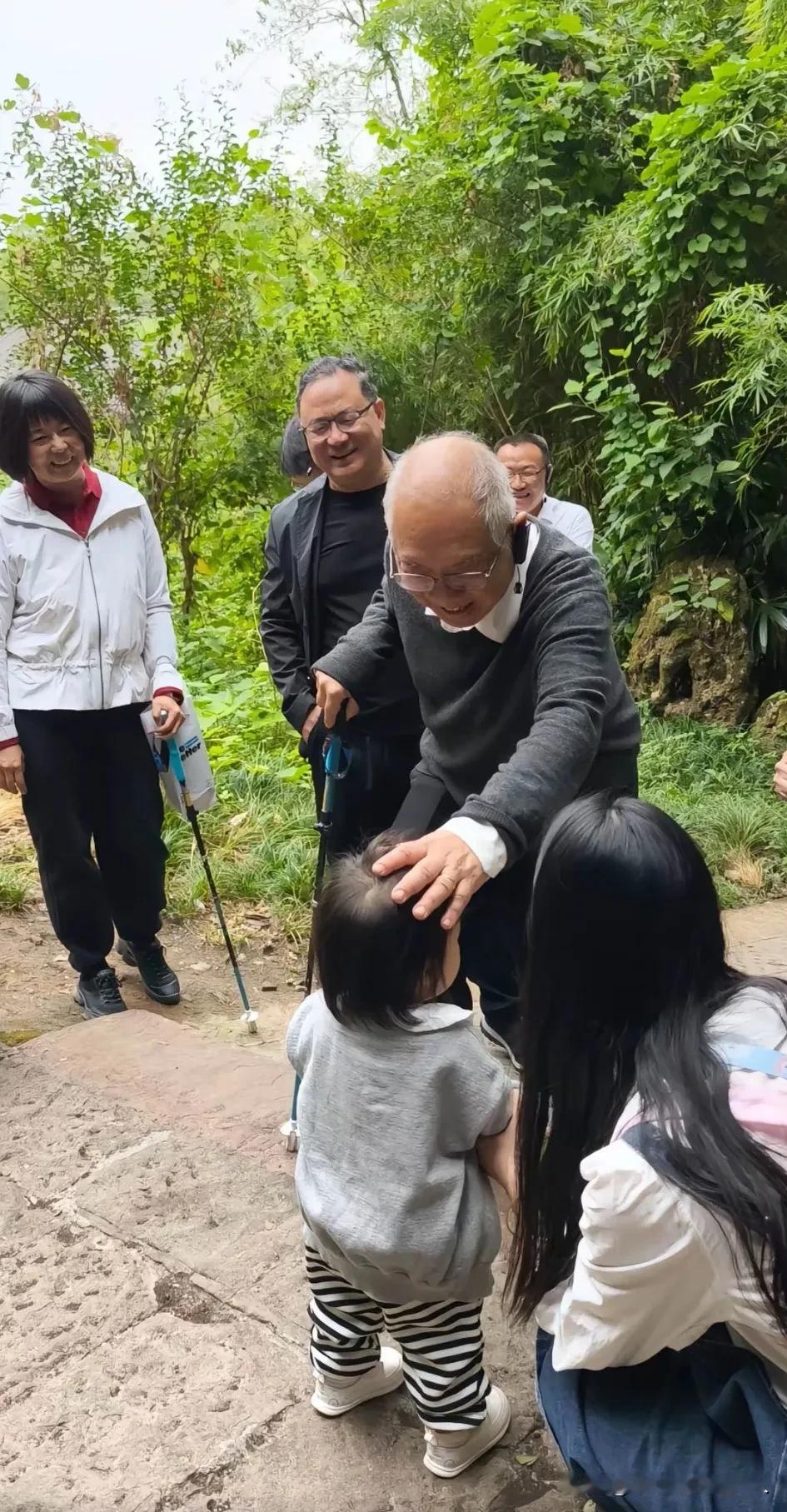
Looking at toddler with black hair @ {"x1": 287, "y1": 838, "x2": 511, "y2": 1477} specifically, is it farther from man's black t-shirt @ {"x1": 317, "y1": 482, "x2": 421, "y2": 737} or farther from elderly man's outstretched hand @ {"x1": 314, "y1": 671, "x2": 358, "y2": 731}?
man's black t-shirt @ {"x1": 317, "y1": 482, "x2": 421, "y2": 737}

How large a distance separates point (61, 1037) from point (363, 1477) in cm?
173

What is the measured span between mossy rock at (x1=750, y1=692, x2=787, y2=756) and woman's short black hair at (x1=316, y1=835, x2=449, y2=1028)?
4860 millimetres

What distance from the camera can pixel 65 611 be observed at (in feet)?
10.4

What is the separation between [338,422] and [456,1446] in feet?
6.63

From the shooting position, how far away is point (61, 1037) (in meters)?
3.17

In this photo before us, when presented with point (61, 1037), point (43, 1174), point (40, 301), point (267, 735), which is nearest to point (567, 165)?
point (40, 301)

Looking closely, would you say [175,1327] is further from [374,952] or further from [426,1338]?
[374,952]

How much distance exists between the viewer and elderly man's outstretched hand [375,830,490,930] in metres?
1.47

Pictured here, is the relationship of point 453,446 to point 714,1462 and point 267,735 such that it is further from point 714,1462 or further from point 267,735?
point 267,735

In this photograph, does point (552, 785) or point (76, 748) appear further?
point (76, 748)

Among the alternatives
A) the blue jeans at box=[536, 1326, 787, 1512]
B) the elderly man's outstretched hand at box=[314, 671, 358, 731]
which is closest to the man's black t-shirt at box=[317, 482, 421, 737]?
the elderly man's outstretched hand at box=[314, 671, 358, 731]

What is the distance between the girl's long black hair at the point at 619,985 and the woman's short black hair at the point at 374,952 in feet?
0.60

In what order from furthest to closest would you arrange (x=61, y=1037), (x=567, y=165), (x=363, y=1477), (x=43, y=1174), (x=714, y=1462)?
(x=567, y=165) < (x=61, y=1037) < (x=43, y=1174) < (x=363, y=1477) < (x=714, y=1462)

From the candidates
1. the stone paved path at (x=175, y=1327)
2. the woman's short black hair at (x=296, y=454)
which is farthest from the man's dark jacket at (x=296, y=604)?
the stone paved path at (x=175, y=1327)
